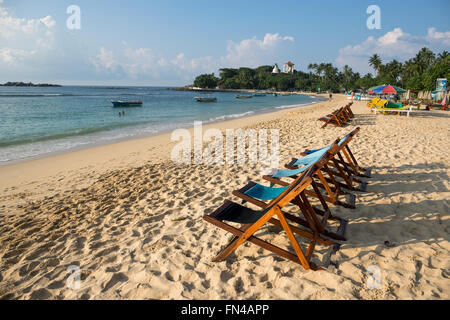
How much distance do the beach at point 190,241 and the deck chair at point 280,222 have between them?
143 millimetres

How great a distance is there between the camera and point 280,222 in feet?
8.53

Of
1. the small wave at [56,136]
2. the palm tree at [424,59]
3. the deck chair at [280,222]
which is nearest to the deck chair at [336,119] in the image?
the deck chair at [280,222]

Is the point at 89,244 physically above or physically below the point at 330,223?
below

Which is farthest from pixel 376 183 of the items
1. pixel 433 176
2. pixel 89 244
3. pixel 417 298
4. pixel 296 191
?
pixel 89 244

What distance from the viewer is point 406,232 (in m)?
2.89

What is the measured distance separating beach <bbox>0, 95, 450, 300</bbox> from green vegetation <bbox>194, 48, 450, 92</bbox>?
29.7m

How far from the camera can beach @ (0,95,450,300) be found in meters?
2.20

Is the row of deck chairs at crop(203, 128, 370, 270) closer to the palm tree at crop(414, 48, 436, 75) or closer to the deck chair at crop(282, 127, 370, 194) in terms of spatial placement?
the deck chair at crop(282, 127, 370, 194)

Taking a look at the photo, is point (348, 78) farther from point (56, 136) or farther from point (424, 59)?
point (56, 136)

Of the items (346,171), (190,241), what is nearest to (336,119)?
(346,171)

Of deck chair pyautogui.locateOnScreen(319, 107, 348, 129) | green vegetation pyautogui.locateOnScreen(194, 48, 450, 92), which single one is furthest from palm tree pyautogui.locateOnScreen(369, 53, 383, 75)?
deck chair pyautogui.locateOnScreen(319, 107, 348, 129)
